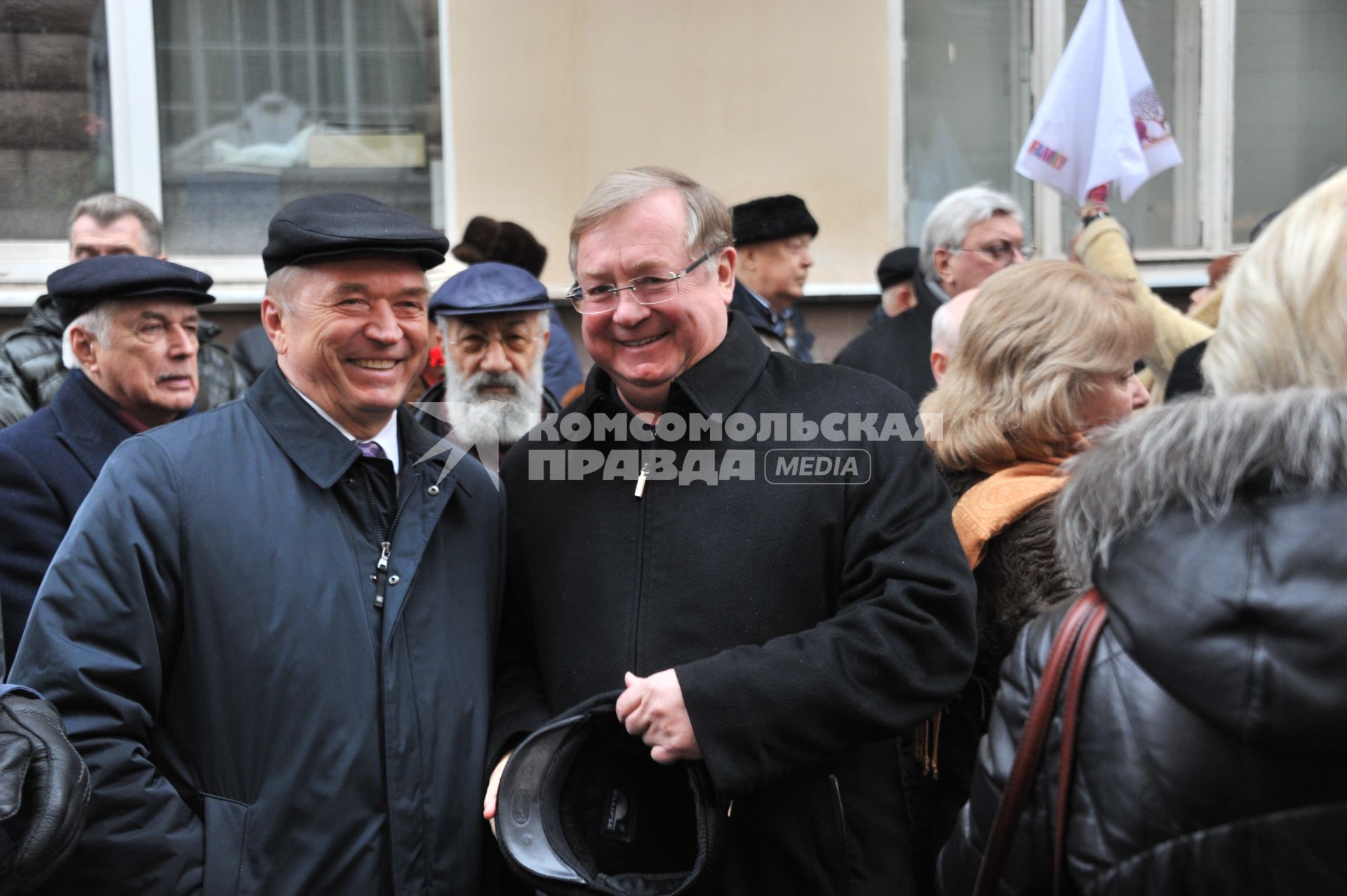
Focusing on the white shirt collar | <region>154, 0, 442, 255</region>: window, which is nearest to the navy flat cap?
the white shirt collar

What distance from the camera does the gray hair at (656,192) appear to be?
2.45 meters

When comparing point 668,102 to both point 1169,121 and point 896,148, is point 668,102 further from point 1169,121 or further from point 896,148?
point 1169,121

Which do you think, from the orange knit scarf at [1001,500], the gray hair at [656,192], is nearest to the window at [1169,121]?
the orange knit scarf at [1001,500]

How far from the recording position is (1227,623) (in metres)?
1.38

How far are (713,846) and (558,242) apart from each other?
4906mm

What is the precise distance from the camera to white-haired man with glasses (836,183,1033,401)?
470cm

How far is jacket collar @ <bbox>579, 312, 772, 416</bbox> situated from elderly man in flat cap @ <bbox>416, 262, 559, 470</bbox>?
161 cm

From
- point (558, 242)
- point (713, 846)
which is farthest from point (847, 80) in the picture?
point (713, 846)

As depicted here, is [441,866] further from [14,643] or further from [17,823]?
[14,643]

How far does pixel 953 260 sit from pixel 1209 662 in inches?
140

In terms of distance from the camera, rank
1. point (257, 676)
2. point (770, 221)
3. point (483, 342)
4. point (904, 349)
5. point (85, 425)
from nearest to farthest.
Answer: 1. point (257, 676)
2. point (85, 425)
3. point (483, 342)
4. point (904, 349)
5. point (770, 221)

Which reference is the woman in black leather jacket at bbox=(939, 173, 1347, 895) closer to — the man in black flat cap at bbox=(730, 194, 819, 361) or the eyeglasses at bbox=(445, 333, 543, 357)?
the eyeglasses at bbox=(445, 333, 543, 357)

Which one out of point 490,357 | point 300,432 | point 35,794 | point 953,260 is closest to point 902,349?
point 953,260

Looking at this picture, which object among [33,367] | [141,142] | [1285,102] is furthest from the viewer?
[1285,102]
